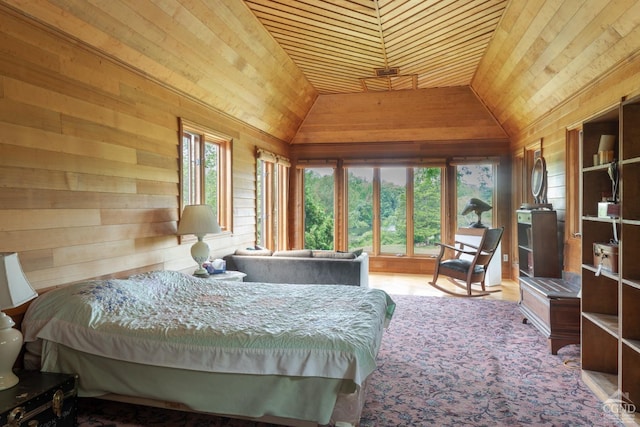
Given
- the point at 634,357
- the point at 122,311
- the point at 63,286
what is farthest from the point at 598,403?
the point at 63,286

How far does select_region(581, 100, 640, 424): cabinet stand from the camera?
→ 2.25m

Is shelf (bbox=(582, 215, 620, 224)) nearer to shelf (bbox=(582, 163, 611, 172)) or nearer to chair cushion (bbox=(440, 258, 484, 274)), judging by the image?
shelf (bbox=(582, 163, 611, 172))

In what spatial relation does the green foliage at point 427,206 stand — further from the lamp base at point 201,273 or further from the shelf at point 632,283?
the shelf at point 632,283

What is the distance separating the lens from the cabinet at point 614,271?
88.7 inches

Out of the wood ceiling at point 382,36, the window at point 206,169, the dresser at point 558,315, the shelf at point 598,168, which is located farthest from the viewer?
the window at point 206,169

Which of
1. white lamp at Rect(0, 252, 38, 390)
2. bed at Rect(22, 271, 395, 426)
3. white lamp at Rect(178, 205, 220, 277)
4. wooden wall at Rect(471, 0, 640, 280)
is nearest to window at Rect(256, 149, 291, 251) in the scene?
white lamp at Rect(178, 205, 220, 277)

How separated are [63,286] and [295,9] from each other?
305 centimetres

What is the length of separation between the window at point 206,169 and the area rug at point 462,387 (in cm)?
233

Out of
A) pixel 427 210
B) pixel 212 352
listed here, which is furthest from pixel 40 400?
pixel 427 210

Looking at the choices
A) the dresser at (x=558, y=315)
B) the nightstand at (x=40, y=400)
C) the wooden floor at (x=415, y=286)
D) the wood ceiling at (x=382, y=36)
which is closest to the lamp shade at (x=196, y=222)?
the nightstand at (x=40, y=400)

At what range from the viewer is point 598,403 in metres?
2.41

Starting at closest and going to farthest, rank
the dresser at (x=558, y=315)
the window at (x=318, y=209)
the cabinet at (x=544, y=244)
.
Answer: the dresser at (x=558, y=315), the cabinet at (x=544, y=244), the window at (x=318, y=209)

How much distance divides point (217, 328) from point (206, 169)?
2885 millimetres

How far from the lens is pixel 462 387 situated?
262 cm
